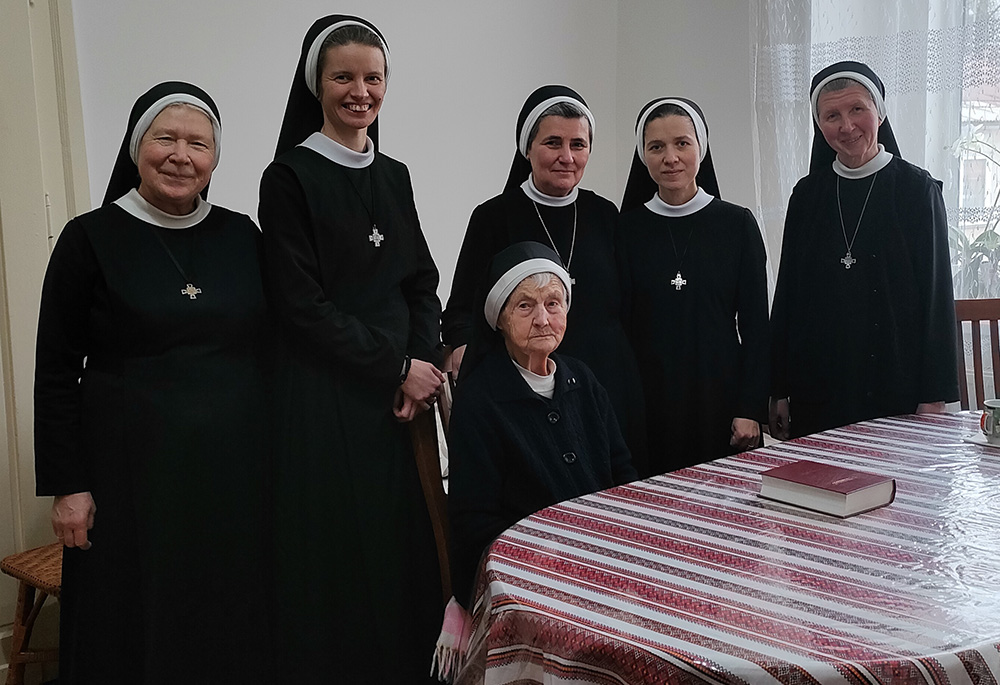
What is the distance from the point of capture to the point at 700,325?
270 centimetres

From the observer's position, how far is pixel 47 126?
9.48 feet

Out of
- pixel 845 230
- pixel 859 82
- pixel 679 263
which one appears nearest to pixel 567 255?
pixel 679 263

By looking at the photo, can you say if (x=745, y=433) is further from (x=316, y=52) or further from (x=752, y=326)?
(x=316, y=52)

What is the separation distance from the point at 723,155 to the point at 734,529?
3.12 metres

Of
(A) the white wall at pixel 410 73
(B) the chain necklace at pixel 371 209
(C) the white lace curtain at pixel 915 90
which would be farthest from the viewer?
(C) the white lace curtain at pixel 915 90

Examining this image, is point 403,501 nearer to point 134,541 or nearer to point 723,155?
point 134,541

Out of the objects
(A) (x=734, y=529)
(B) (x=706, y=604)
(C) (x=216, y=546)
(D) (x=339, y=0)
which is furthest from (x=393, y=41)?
(B) (x=706, y=604)

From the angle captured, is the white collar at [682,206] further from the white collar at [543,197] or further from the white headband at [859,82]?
the white headband at [859,82]

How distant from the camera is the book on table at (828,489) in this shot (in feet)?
5.91

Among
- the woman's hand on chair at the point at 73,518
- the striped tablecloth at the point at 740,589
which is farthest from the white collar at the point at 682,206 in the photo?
the woman's hand on chair at the point at 73,518

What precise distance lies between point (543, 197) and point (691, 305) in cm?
51

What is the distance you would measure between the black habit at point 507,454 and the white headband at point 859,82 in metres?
1.24

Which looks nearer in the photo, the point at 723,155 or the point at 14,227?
the point at 14,227

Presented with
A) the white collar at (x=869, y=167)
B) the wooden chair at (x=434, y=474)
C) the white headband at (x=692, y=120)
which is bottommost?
the wooden chair at (x=434, y=474)
